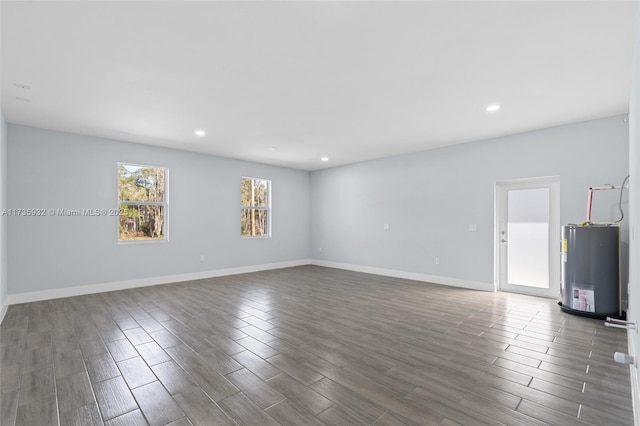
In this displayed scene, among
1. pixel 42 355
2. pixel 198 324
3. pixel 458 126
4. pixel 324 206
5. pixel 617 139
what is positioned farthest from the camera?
pixel 324 206

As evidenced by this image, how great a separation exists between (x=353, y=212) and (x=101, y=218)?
5.22 meters

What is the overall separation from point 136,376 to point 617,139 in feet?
20.5

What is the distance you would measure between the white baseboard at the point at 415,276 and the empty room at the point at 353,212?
6 cm

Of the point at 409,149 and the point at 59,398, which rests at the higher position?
the point at 409,149

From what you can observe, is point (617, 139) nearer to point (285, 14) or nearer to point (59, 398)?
point (285, 14)

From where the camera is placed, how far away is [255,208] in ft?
24.4

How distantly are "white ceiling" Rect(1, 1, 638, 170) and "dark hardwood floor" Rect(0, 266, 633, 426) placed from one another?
8.79 ft

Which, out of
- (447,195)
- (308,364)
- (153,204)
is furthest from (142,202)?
(447,195)

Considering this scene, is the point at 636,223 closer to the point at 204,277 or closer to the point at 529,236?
the point at 529,236

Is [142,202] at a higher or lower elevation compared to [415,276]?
higher

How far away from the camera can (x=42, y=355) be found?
2705 millimetres

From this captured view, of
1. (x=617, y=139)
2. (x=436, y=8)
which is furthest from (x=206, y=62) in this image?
(x=617, y=139)

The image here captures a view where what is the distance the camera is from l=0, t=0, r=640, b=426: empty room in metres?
2.06
